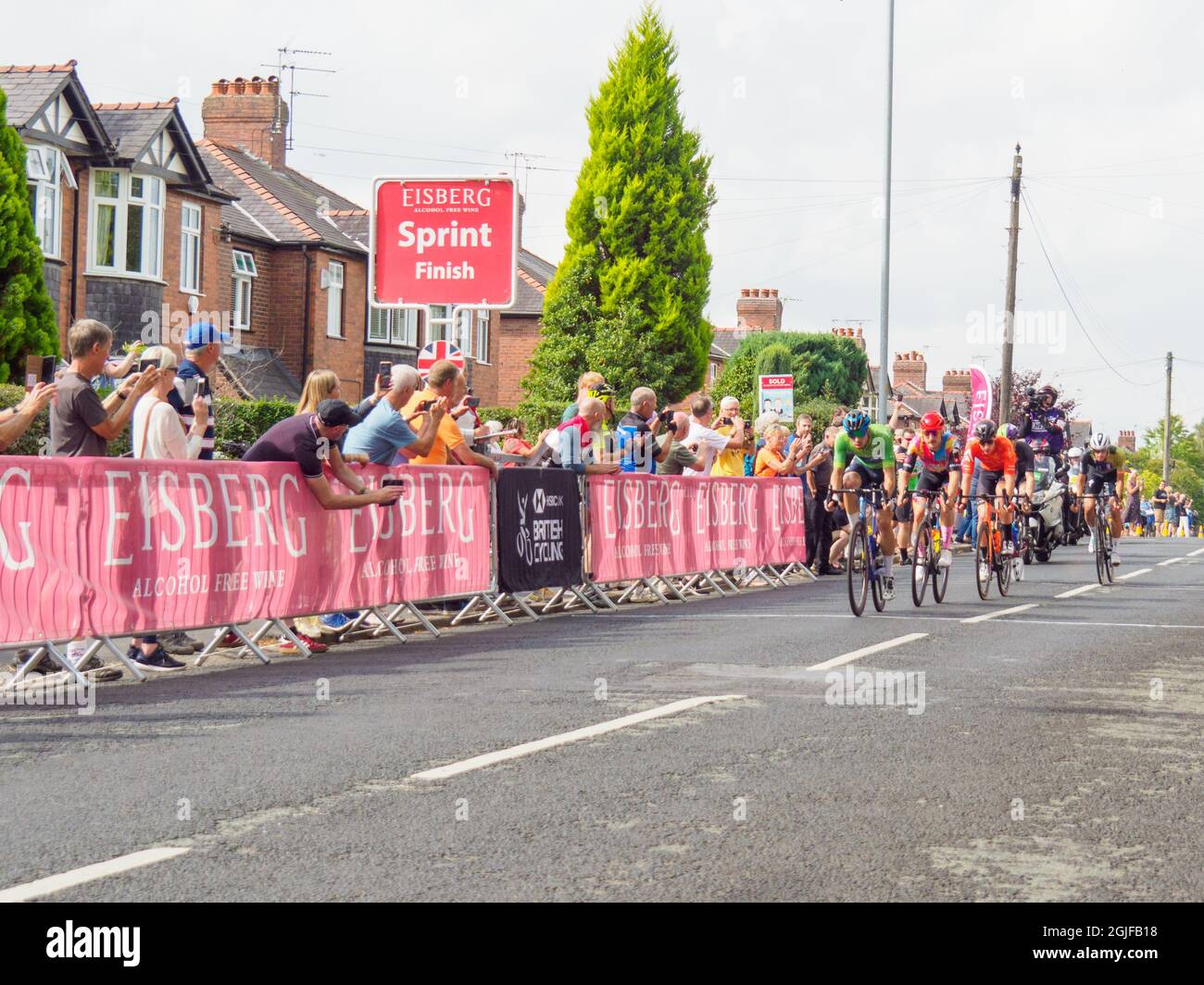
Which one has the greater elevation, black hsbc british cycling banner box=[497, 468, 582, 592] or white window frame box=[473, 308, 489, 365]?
white window frame box=[473, 308, 489, 365]

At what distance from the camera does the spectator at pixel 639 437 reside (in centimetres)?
1717

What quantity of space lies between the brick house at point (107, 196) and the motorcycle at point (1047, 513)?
17370 millimetres

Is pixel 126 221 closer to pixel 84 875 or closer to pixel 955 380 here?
pixel 84 875

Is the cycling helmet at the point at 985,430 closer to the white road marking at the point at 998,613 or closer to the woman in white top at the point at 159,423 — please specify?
the white road marking at the point at 998,613

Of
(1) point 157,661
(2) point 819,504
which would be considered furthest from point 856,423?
(2) point 819,504

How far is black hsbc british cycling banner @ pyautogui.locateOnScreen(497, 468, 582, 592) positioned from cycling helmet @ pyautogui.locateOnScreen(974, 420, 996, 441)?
4581 mm

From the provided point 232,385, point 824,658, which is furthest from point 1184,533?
point 824,658

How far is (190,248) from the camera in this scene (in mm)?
37062

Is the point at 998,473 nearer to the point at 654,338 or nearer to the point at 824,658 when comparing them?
the point at 824,658

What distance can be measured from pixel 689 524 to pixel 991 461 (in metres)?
3.28

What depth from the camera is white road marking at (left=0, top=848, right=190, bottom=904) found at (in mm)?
4953
